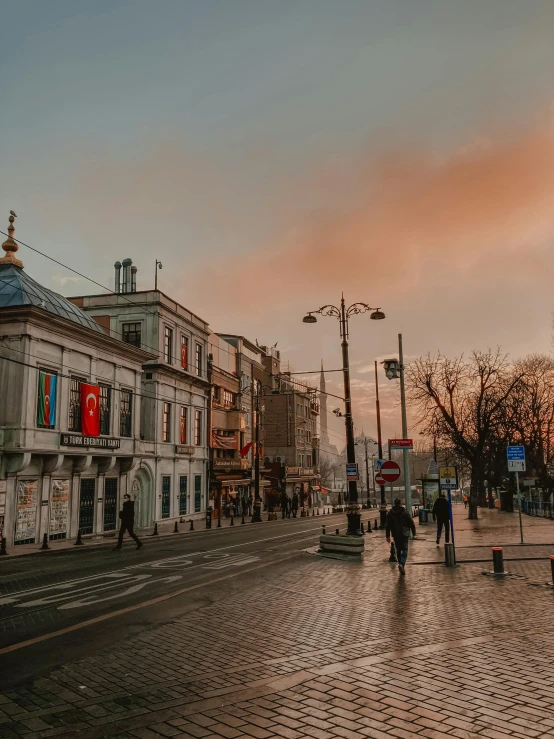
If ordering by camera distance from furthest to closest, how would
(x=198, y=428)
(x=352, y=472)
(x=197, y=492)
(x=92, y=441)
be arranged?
(x=198, y=428) < (x=197, y=492) < (x=92, y=441) < (x=352, y=472)

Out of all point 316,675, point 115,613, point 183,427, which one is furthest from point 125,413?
point 316,675

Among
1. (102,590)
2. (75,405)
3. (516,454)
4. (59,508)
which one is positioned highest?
(75,405)

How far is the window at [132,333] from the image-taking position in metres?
37.4

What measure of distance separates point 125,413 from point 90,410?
4452 millimetres

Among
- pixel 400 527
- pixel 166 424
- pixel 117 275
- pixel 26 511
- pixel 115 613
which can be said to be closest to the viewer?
pixel 115 613

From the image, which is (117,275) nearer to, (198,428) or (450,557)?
(198,428)

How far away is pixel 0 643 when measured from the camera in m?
7.74

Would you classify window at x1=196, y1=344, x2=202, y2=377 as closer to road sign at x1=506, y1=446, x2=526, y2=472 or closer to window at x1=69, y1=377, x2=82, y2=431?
window at x1=69, y1=377, x2=82, y2=431

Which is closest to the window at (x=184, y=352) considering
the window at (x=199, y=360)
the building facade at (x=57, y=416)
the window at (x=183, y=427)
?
the window at (x=199, y=360)

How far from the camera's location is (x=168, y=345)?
38.8m

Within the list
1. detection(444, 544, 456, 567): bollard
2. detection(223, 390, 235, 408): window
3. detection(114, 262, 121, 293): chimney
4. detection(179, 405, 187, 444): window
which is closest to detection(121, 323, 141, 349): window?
detection(179, 405, 187, 444): window

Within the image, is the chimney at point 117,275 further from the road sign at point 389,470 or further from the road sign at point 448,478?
the road sign at point 448,478

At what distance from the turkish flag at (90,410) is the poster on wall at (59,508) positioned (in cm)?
263

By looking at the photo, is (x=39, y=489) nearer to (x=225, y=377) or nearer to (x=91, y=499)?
(x=91, y=499)
